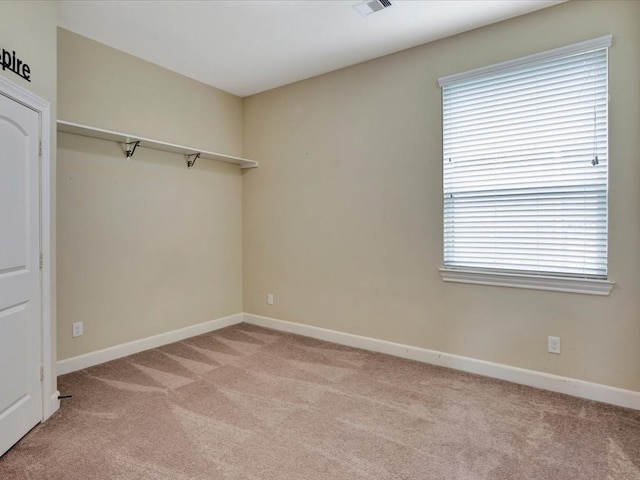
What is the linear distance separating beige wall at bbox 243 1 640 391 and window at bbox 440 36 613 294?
3.8 inches

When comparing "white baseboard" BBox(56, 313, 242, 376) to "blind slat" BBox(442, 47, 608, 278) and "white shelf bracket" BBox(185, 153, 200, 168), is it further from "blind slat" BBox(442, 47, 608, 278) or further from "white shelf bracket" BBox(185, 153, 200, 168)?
"blind slat" BBox(442, 47, 608, 278)

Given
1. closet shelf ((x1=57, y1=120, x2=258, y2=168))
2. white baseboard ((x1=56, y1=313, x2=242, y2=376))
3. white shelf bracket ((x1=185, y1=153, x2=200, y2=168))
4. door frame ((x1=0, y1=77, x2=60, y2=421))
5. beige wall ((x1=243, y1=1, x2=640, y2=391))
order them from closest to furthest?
door frame ((x1=0, y1=77, x2=60, y2=421))
beige wall ((x1=243, y1=1, x2=640, y2=391))
closet shelf ((x1=57, y1=120, x2=258, y2=168))
white baseboard ((x1=56, y1=313, x2=242, y2=376))
white shelf bracket ((x1=185, y1=153, x2=200, y2=168))

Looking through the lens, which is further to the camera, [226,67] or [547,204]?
[226,67]

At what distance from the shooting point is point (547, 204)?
2.86 m

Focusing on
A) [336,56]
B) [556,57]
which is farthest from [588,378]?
[336,56]

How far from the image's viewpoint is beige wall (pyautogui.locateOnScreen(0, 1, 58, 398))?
2.13m

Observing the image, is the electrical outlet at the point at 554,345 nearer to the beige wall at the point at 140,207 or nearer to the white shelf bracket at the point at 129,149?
the beige wall at the point at 140,207

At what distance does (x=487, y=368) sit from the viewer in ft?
10.3

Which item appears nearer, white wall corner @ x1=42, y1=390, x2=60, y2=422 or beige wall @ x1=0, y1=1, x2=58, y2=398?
beige wall @ x1=0, y1=1, x2=58, y2=398

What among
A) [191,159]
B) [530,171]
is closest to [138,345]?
[191,159]

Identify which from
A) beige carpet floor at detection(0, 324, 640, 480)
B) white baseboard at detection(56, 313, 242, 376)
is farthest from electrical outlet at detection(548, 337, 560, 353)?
white baseboard at detection(56, 313, 242, 376)

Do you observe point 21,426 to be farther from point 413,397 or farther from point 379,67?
point 379,67

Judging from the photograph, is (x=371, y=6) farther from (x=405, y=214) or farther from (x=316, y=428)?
(x=316, y=428)

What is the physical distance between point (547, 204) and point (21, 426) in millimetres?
3819
